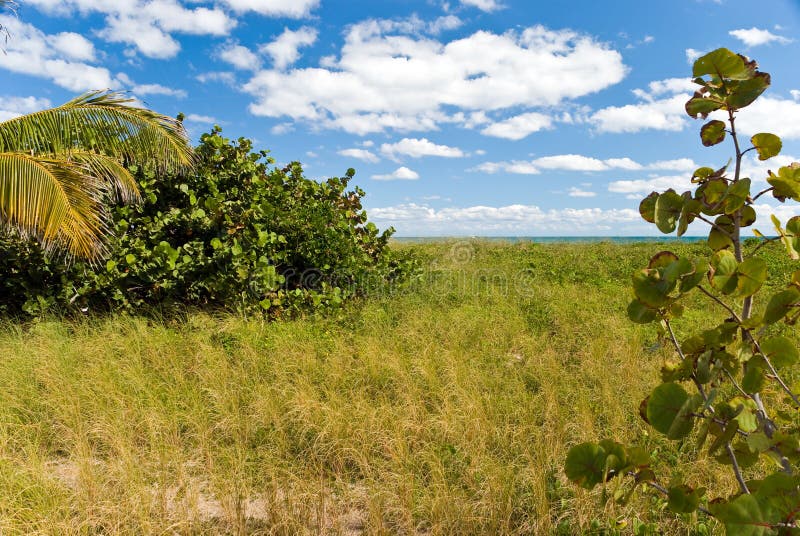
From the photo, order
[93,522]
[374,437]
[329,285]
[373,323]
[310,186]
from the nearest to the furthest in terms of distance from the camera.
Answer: [93,522], [374,437], [373,323], [329,285], [310,186]

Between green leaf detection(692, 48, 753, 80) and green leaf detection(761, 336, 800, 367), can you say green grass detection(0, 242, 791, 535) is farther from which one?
green leaf detection(692, 48, 753, 80)

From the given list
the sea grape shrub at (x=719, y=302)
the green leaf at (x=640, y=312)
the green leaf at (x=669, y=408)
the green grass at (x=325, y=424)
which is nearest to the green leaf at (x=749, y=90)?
the sea grape shrub at (x=719, y=302)

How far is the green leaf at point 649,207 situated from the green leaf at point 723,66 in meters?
0.29

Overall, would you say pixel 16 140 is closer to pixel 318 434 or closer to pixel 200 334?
pixel 200 334

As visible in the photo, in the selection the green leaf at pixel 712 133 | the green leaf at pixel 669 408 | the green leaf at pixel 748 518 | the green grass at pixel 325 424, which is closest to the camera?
the green leaf at pixel 748 518

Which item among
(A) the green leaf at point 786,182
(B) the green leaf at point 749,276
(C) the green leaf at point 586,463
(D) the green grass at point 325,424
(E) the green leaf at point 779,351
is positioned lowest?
(D) the green grass at point 325,424

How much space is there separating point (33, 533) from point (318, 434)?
1650mm

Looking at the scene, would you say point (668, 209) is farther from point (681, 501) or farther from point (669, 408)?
point (681, 501)

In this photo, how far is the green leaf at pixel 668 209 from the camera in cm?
102

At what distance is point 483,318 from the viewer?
20.5 feet

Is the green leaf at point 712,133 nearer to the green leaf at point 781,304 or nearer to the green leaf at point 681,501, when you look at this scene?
the green leaf at point 781,304

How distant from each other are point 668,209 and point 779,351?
1.33 feet

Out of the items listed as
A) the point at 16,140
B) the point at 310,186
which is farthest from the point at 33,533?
the point at 310,186

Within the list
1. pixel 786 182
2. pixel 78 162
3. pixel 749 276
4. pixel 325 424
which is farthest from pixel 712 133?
pixel 78 162
